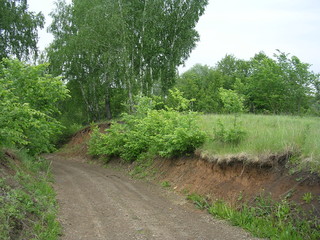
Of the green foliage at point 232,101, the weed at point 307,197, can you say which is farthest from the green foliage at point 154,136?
the weed at point 307,197

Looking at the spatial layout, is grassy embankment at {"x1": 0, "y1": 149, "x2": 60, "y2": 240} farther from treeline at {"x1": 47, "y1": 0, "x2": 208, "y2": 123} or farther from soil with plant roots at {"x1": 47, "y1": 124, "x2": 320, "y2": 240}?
treeline at {"x1": 47, "y1": 0, "x2": 208, "y2": 123}

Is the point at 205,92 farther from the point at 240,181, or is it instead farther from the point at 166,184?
the point at 240,181

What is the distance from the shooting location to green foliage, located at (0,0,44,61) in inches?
1145

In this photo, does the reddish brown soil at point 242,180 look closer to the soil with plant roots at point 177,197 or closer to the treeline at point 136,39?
the soil with plant roots at point 177,197

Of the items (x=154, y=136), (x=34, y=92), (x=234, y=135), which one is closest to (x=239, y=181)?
(x=234, y=135)

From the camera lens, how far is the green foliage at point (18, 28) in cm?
2908

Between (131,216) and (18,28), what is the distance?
28049mm

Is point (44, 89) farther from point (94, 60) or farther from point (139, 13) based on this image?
point (94, 60)

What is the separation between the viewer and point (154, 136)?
16.0 m

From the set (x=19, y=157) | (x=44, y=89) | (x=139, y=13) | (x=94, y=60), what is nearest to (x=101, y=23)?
(x=139, y=13)

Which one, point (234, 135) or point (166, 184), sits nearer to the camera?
point (234, 135)

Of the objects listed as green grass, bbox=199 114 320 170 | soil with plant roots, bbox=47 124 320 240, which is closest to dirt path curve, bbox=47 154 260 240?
soil with plant roots, bbox=47 124 320 240

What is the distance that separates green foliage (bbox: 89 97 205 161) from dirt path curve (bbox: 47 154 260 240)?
2.15 metres

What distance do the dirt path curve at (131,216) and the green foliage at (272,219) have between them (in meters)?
0.32
